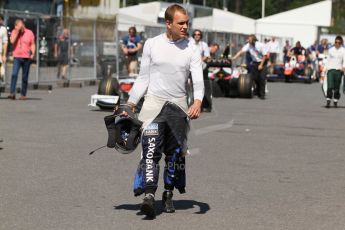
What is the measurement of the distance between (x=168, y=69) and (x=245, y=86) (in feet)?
56.0

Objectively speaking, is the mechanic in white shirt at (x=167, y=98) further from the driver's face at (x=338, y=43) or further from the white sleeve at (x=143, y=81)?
the driver's face at (x=338, y=43)

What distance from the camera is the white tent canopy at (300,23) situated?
65188 millimetres

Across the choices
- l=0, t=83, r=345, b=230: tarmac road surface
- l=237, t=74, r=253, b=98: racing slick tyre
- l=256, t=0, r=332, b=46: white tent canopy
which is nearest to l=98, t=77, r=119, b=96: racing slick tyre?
l=0, t=83, r=345, b=230: tarmac road surface

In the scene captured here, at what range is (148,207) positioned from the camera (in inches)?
296

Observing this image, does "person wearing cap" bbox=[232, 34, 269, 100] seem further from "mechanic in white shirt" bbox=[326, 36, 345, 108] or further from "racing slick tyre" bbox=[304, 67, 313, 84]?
"racing slick tyre" bbox=[304, 67, 313, 84]

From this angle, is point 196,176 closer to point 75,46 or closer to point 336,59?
point 336,59

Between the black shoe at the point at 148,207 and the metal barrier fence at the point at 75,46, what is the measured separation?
1742 cm

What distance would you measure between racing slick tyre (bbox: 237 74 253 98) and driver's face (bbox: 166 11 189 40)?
16944mm

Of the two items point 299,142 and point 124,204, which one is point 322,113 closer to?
point 299,142

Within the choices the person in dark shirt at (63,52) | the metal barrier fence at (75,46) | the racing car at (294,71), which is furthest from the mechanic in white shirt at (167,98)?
the racing car at (294,71)

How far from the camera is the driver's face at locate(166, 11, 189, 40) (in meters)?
7.68

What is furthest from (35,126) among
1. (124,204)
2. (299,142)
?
(124,204)

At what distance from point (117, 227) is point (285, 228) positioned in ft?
4.16

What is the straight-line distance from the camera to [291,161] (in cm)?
1187
